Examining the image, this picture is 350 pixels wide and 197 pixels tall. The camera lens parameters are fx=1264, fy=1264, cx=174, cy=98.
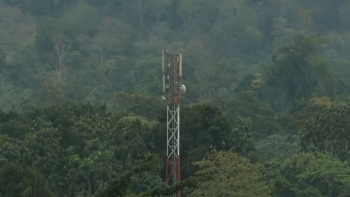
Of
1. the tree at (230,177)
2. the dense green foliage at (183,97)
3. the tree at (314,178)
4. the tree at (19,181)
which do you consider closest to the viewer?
the tree at (19,181)

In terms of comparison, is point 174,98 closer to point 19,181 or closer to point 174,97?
point 174,97

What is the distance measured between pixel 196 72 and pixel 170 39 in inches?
634

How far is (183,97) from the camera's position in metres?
53.2

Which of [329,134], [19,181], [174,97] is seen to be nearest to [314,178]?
[329,134]

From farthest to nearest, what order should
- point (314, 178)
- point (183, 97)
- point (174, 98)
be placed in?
point (183, 97) → point (314, 178) → point (174, 98)

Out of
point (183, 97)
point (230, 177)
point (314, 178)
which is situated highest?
point (183, 97)

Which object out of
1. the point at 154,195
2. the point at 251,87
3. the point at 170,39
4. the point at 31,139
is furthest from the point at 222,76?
the point at 154,195

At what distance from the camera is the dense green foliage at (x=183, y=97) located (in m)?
29.2

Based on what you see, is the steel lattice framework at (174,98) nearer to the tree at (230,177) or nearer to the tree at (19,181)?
the tree at (230,177)

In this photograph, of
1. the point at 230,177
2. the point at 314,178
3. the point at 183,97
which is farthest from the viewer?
the point at 183,97

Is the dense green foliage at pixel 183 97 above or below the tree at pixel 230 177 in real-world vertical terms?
above

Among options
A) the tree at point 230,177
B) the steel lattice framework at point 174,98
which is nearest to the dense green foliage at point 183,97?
the tree at point 230,177

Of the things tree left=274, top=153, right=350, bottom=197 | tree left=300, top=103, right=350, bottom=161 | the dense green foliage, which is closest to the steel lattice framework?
the dense green foliage

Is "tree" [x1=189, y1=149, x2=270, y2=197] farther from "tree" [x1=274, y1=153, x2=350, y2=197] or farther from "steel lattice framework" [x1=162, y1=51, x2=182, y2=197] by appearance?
"tree" [x1=274, y1=153, x2=350, y2=197]
